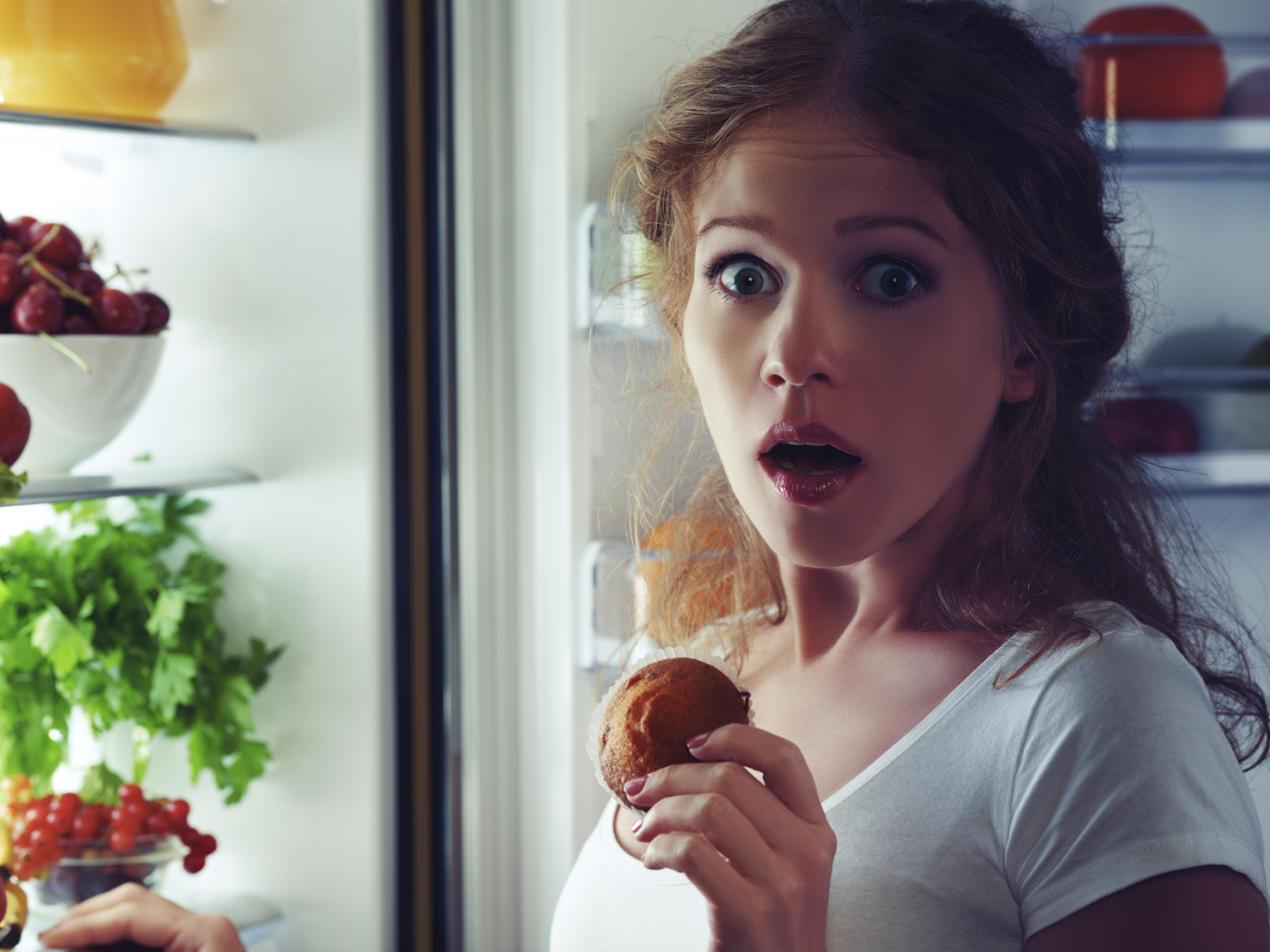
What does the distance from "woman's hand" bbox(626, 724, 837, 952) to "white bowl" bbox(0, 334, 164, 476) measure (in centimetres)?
74

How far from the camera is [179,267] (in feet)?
3.76

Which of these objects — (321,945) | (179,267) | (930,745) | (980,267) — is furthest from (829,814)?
(179,267)

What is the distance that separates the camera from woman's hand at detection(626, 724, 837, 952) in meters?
0.50

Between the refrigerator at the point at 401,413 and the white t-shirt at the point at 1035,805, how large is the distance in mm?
502

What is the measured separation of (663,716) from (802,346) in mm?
220

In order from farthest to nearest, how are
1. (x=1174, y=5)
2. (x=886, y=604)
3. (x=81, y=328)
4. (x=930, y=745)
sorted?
(x=1174, y=5) → (x=81, y=328) → (x=886, y=604) → (x=930, y=745)

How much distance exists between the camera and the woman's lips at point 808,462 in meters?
0.57

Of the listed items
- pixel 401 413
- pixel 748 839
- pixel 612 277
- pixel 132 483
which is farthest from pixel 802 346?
pixel 132 483

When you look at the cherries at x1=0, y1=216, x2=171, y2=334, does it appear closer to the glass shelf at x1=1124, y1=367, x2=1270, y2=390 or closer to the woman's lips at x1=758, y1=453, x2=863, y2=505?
the woman's lips at x1=758, y1=453, x2=863, y2=505

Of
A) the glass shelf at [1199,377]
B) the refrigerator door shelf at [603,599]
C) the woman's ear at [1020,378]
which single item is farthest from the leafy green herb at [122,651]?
the glass shelf at [1199,377]

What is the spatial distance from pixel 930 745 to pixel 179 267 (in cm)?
96

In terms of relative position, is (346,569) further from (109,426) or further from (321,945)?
(321,945)

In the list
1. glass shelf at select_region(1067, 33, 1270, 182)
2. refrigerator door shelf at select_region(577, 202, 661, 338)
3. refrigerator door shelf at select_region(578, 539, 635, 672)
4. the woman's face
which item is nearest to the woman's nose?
the woman's face

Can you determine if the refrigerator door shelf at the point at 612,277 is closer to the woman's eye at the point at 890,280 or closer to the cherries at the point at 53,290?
the woman's eye at the point at 890,280
